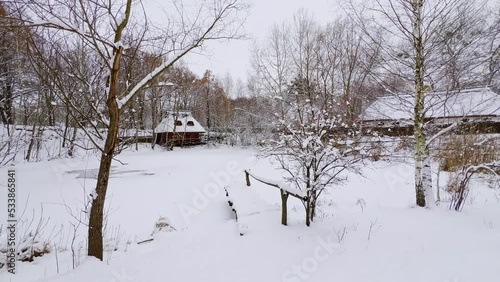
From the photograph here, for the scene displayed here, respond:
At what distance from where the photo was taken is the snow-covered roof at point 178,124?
86.7 ft

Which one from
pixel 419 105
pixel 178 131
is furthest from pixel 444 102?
pixel 178 131

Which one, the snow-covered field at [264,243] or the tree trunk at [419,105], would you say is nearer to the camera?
the snow-covered field at [264,243]

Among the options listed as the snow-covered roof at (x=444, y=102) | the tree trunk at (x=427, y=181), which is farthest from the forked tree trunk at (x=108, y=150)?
the tree trunk at (x=427, y=181)

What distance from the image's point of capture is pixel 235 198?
6.86 m

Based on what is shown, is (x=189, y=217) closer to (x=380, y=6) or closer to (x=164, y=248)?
(x=164, y=248)

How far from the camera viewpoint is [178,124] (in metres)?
27.6

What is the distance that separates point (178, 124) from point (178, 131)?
0.82 m

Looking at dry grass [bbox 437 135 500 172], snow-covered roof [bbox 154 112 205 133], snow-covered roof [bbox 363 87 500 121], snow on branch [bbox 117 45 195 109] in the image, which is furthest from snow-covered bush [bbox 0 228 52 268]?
snow-covered roof [bbox 154 112 205 133]

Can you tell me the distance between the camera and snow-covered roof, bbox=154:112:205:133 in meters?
26.4

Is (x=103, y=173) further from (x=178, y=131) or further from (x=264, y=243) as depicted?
(x=178, y=131)

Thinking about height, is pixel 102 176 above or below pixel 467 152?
above

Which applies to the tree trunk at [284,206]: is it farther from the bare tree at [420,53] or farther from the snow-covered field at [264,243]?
the bare tree at [420,53]

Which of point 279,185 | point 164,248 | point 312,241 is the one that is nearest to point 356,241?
point 312,241

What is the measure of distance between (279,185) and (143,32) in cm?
340
